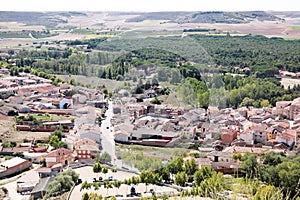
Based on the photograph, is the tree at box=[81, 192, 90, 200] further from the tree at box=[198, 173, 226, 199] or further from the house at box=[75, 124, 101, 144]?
the house at box=[75, 124, 101, 144]

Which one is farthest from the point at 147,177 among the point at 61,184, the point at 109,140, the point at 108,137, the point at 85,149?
the point at 108,137

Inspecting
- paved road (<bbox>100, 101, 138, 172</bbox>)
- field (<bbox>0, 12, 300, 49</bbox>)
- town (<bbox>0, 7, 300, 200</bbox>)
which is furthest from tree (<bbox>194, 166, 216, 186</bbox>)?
field (<bbox>0, 12, 300, 49</bbox>)

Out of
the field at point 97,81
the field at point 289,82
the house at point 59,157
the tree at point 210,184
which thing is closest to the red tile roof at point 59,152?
the house at point 59,157

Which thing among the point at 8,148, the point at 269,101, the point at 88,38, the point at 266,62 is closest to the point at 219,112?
the point at 269,101

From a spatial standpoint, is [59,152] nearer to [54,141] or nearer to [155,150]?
[54,141]

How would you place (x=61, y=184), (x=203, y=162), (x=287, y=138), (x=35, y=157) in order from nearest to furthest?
(x=61, y=184), (x=203, y=162), (x=35, y=157), (x=287, y=138)

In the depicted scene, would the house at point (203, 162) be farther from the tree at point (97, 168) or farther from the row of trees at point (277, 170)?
the tree at point (97, 168)

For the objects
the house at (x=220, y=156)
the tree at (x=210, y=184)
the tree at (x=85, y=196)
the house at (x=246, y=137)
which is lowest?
the house at (x=246, y=137)
